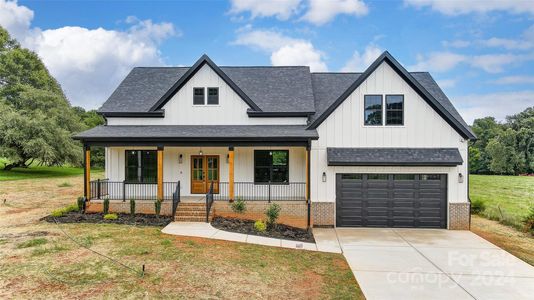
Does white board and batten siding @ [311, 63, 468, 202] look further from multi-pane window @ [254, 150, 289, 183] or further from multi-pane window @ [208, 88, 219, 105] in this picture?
multi-pane window @ [208, 88, 219, 105]

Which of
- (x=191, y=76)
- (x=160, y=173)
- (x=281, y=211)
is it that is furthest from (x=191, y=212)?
(x=191, y=76)

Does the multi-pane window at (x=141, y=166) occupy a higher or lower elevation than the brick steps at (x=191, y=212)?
higher

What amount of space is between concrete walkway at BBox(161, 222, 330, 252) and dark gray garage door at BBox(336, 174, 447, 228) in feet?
11.9

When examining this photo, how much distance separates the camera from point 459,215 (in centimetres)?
1349

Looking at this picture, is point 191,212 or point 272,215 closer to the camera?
point 272,215

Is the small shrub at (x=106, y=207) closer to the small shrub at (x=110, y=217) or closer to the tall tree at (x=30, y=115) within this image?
the small shrub at (x=110, y=217)

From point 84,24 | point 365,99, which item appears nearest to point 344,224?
point 365,99

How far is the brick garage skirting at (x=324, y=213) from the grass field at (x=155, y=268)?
3.82 meters

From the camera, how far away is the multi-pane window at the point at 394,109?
45.5 ft

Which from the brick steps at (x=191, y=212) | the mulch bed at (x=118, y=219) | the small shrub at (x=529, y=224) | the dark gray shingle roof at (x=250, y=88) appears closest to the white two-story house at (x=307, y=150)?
the dark gray shingle roof at (x=250, y=88)

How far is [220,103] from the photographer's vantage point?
15695 mm

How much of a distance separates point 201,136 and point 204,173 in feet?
8.85

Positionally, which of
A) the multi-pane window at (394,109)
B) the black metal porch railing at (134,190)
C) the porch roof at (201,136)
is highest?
the multi-pane window at (394,109)

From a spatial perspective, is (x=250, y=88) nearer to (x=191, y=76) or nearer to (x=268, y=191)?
(x=191, y=76)
